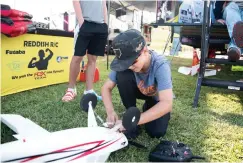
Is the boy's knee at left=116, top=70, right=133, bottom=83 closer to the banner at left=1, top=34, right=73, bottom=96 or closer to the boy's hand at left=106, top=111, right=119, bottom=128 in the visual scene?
the boy's hand at left=106, top=111, right=119, bottom=128

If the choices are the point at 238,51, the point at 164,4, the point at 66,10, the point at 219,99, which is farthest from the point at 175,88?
the point at 66,10

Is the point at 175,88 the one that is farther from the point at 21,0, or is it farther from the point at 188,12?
the point at 21,0

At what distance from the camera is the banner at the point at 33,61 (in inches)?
114

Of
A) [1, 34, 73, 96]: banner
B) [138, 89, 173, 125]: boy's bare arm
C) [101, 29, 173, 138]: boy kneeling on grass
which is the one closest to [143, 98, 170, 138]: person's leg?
[101, 29, 173, 138]: boy kneeling on grass

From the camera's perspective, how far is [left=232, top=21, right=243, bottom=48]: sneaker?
2488 millimetres

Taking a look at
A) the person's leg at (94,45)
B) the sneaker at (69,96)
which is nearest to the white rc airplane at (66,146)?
the sneaker at (69,96)

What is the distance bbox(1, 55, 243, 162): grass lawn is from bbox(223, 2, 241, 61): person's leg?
1.92 feet

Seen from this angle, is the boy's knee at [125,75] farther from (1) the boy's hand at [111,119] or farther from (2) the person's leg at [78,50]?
(2) the person's leg at [78,50]

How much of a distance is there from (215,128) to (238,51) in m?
0.90

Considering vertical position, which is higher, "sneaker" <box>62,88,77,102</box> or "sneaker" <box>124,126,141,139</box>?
"sneaker" <box>62,88,77,102</box>

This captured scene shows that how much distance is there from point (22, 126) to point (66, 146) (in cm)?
50

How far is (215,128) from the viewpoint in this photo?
2.21 m

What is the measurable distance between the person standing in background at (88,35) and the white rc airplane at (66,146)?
122 centimetres

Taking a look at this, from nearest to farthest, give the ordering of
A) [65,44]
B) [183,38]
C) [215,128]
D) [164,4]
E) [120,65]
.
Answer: [120,65] < [215,128] < [65,44] < [164,4] < [183,38]
